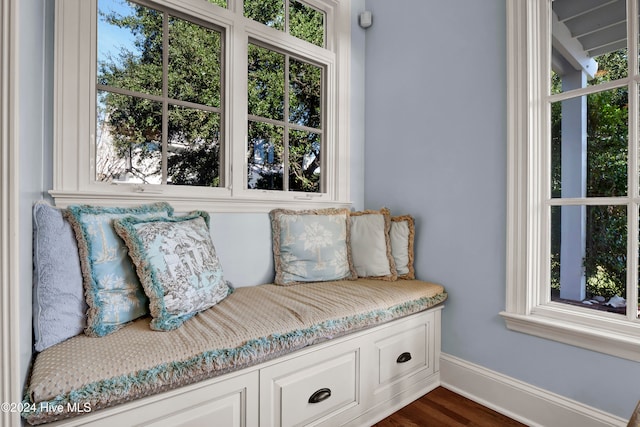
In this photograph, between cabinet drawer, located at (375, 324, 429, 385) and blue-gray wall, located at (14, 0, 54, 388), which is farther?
cabinet drawer, located at (375, 324, 429, 385)

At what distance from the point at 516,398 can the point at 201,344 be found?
1560 mm

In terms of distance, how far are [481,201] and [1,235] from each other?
75.6 inches

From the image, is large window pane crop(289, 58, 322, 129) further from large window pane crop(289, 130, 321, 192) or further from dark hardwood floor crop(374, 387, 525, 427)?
dark hardwood floor crop(374, 387, 525, 427)

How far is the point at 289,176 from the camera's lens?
2135mm

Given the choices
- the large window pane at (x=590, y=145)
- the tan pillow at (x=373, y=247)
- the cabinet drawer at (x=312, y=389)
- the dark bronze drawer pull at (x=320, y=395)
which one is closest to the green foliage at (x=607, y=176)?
the large window pane at (x=590, y=145)

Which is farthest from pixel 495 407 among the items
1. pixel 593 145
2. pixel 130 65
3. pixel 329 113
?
pixel 130 65

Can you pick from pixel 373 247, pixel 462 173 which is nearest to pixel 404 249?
pixel 373 247

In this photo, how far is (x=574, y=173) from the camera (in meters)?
1.55

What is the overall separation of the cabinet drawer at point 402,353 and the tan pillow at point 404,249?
33 cm

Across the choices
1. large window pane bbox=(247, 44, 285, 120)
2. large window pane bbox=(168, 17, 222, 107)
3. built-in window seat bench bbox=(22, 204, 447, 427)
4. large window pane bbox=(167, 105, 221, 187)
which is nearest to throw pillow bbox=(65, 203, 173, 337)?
built-in window seat bench bbox=(22, 204, 447, 427)

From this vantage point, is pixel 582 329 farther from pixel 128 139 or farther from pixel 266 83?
pixel 128 139

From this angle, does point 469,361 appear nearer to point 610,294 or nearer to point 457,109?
point 610,294

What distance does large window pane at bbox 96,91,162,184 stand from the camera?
1.49 meters

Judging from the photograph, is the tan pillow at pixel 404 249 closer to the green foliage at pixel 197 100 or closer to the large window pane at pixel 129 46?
the green foliage at pixel 197 100
